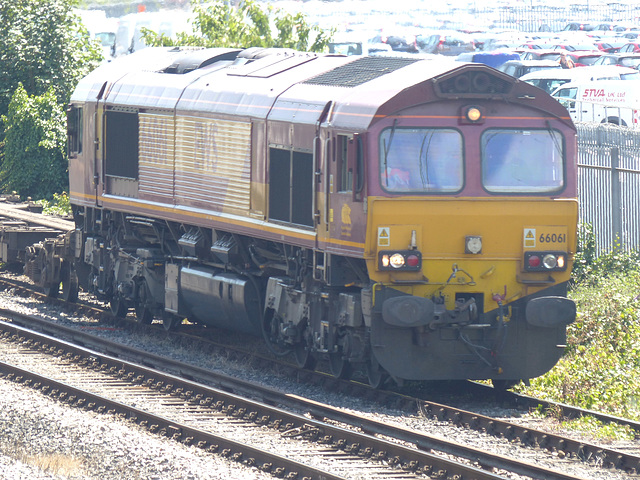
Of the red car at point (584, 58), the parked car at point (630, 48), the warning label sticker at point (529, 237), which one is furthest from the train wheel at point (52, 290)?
the parked car at point (630, 48)

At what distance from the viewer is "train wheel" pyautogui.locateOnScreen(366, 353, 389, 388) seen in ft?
41.0

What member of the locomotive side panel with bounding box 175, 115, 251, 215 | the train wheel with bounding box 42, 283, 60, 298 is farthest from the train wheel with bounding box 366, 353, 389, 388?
the train wheel with bounding box 42, 283, 60, 298

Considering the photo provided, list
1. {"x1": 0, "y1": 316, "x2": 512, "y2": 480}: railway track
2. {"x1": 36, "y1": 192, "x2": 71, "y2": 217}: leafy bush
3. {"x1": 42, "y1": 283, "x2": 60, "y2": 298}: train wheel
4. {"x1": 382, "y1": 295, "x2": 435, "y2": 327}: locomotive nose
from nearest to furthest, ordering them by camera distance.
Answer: {"x1": 0, "y1": 316, "x2": 512, "y2": 480}: railway track < {"x1": 382, "y1": 295, "x2": 435, "y2": 327}: locomotive nose < {"x1": 42, "y1": 283, "x2": 60, "y2": 298}: train wheel < {"x1": 36, "y1": 192, "x2": 71, "y2": 217}: leafy bush

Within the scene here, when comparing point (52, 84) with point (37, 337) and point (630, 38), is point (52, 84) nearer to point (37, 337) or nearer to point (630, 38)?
point (37, 337)

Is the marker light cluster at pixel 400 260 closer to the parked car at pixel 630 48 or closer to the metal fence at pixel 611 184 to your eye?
the metal fence at pixel 611 184

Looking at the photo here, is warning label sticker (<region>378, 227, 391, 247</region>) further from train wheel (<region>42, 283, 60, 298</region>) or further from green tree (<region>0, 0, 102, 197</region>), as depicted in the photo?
green tree (<region>0, 0, 102, 197</region>)

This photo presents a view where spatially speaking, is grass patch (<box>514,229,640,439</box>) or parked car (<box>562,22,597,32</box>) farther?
parked car (<box>562,22,597,32</box>)

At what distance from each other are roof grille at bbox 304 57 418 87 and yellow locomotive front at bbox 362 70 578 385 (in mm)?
1074

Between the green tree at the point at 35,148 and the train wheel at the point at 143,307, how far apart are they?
42.0 feet

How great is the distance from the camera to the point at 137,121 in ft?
54.4

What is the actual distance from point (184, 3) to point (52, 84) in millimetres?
28869

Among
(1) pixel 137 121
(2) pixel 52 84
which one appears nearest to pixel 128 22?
(2) pixel 52 84

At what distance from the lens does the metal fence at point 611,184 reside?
671 inches

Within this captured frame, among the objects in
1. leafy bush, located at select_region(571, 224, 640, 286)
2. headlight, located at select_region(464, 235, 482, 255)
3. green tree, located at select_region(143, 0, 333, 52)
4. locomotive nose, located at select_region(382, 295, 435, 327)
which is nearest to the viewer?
locomotive nose, located at select_region(382, 295, 435, 327)
